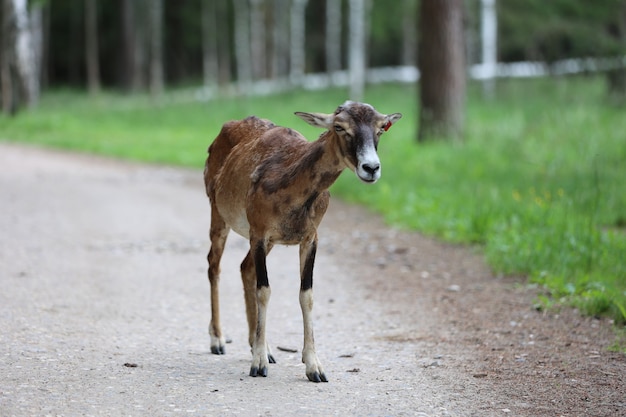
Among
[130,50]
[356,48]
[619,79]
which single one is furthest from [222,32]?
[619,79]

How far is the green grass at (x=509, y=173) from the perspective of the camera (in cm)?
984

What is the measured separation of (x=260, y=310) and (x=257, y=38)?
132 ft

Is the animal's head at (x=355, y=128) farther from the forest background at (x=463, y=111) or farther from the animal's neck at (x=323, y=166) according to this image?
the forest background at (x=463, y=111)

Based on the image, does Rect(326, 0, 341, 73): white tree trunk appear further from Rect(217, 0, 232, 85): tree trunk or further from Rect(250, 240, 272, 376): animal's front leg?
Rect(250, 240, 272, 376): animal's front leg

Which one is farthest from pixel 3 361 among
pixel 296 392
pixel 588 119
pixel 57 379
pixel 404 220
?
pixel 588 119

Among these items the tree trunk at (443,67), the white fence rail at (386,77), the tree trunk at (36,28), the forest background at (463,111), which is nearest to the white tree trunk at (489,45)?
the white fence rail at (386,77)

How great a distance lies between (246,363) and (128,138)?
20.1 meters

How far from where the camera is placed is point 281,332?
796 centimetres

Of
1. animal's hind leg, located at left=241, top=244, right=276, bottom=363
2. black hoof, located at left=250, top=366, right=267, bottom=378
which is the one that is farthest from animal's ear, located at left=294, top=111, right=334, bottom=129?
black hoof, located at left=250, top=366, right=267, bottom=378

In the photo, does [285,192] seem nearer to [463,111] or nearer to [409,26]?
[463,111]

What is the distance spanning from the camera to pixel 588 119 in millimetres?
18891

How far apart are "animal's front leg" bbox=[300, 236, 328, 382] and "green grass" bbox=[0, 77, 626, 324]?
3.00m

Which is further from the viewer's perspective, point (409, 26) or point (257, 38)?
point (409, 26)

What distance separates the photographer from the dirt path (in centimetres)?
585
